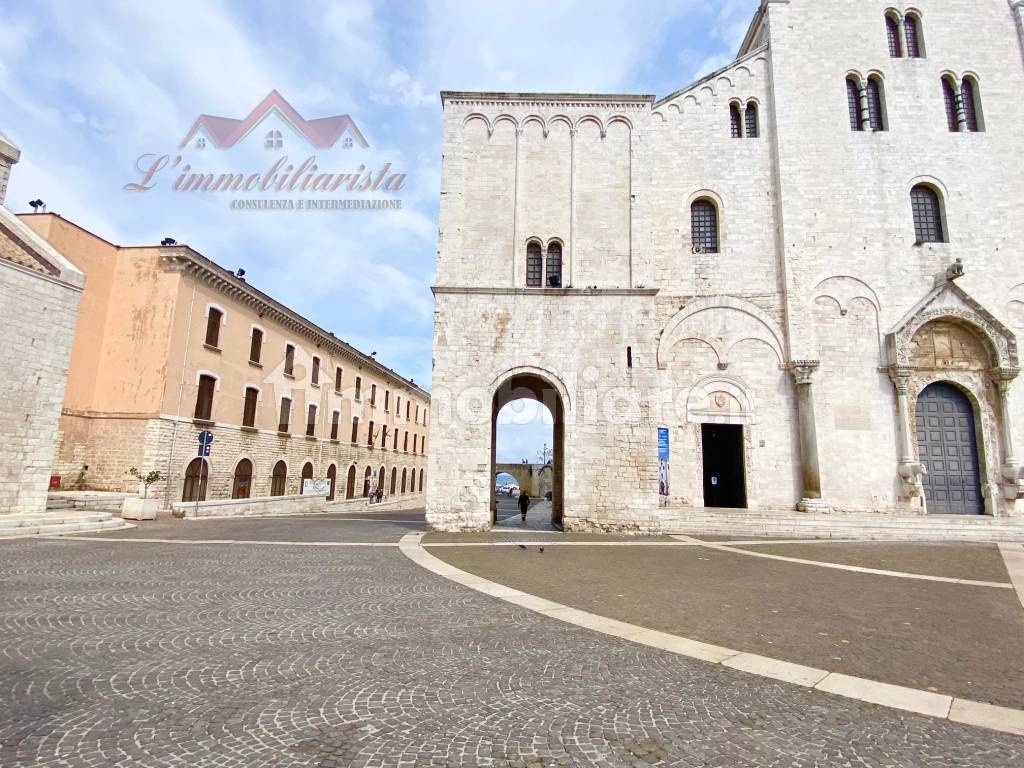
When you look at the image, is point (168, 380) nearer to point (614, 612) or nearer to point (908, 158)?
point (614, 612)

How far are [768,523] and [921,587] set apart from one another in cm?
685

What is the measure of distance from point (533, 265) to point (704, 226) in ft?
22.2

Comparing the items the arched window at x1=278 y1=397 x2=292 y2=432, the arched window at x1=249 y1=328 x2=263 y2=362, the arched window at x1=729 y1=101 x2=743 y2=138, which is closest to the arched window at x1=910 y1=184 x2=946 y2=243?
the arched window at x1=729 y1=101 x2=743 y2=138

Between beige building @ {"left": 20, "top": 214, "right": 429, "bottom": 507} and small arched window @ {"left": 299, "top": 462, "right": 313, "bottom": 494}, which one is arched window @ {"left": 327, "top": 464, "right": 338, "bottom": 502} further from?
beige building @ {"left": 20, "top": 214, "right": 429, "bottom": 507}

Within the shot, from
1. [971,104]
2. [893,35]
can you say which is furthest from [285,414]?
[971,104]

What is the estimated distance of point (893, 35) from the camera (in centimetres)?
1920

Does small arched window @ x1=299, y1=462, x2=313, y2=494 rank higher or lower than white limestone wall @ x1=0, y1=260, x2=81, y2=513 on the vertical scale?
lower

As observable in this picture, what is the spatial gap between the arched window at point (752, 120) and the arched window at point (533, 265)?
9.34m

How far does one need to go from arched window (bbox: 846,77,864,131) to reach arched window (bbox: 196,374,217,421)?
2737 centimetres

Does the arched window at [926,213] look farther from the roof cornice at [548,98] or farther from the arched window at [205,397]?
the arched window at [205,397]

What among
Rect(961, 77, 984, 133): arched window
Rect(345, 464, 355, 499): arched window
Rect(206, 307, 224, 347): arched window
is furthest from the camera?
Rect(345, 464, 355, 499): arched window

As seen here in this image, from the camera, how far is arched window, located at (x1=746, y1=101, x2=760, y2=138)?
1847cm

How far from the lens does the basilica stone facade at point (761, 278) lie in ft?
49.2

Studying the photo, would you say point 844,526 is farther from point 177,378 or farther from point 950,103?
point 177,378
